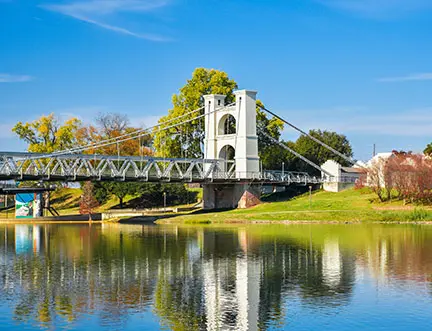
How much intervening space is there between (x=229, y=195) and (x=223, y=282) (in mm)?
55727

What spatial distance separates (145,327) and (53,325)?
120 inches

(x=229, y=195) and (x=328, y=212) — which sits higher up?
(x=229, y=195)

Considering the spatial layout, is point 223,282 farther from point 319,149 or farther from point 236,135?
point 319,149

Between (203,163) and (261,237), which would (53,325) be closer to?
(261,237)

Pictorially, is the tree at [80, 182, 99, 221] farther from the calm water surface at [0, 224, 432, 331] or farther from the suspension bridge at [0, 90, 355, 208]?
the calm water surface at [0, 224, 432, 331]

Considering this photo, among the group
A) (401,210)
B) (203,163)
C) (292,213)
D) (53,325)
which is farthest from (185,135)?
(53,325)

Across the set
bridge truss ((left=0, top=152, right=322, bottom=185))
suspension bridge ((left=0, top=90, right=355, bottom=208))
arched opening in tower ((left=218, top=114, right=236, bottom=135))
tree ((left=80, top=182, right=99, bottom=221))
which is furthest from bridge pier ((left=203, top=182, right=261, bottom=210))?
tree ((left=80, top=182, right=99, bottom=221))

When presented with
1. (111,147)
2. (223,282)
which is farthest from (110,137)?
(223,282)

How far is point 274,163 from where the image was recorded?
105 m

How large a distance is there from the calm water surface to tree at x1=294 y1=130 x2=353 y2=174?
5580 centimetres

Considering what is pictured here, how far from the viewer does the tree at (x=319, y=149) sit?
114 metres

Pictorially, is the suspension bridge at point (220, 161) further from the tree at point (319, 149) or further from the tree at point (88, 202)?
the tree at point (319, 149)

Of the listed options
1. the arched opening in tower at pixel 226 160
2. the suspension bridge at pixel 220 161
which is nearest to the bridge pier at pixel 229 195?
the suspension bridge at pixel 220 161

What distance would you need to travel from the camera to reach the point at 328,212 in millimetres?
72438
